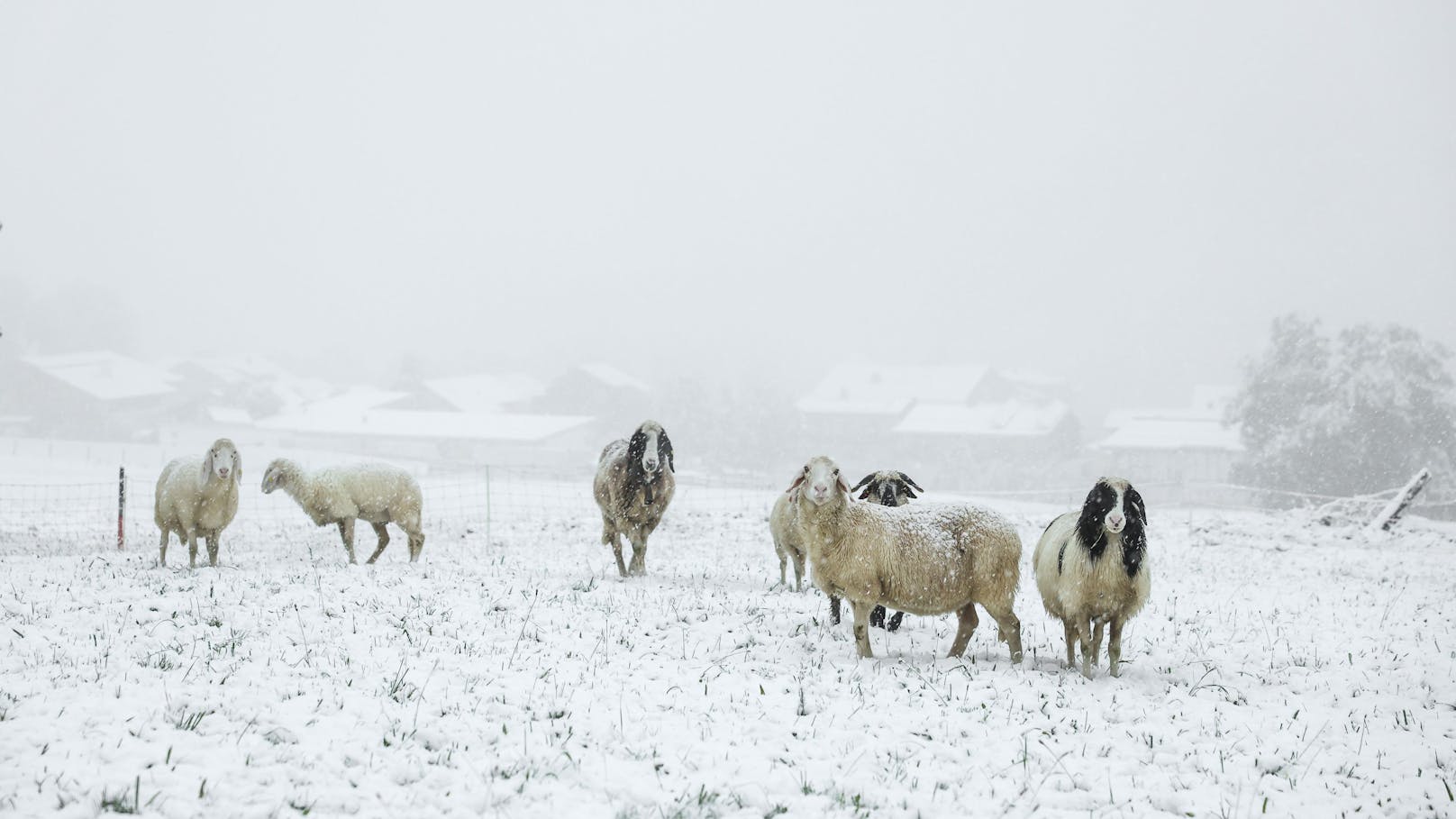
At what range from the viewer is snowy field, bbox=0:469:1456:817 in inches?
188

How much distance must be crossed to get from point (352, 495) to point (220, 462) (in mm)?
2104

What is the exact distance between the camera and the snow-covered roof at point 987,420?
186 feet

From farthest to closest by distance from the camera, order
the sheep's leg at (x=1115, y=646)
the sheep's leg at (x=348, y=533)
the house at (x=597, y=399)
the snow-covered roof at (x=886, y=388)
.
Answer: the house at (x=597, y=399)
the snow-covered roof at (x=886, y=388)
the sheep's leg at (x=348, y=533)
the sheep's leg at (x=1115, y=646)

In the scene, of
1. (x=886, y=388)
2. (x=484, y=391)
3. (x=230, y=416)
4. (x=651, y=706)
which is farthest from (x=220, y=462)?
(x=886, y=388)

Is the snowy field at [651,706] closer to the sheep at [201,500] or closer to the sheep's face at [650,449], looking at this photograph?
the sheep at [201,500]

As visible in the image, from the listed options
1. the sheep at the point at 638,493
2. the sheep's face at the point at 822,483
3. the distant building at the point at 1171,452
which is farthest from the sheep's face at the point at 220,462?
the distant building at the point at 1171,452

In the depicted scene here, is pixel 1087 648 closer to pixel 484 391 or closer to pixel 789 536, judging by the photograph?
pixel 789 536

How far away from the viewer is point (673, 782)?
4.96 meters

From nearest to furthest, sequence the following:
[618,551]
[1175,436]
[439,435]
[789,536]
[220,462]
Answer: [789,536] → [220,462] → [618,551] → [1175,436] → [439,435]

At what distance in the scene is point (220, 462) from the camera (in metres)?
11.5

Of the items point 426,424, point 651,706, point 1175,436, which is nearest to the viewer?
point 651,706

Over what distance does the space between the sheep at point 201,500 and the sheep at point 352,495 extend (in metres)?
1.28

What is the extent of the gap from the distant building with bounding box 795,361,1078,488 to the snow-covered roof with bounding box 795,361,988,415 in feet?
0.28

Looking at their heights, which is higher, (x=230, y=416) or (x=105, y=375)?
(x=105, y=375)
